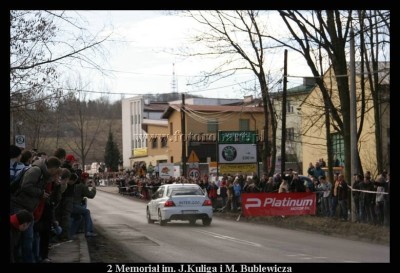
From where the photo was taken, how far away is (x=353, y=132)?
25.2 meters

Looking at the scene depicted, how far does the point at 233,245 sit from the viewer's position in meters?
17.8

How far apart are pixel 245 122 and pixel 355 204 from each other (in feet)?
143

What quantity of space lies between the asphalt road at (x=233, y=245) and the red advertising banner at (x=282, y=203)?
5.60 ft

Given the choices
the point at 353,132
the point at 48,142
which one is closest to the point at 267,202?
the point at 353,132

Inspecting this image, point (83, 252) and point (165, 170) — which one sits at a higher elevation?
point (165, 170)

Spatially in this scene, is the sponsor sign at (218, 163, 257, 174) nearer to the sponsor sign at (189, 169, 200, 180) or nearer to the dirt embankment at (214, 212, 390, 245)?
the sponsor sign at (189, 169, 200, 180)

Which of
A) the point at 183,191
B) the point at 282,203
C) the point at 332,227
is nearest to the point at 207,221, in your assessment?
the point at 183,191

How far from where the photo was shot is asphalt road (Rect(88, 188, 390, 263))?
14.5 m

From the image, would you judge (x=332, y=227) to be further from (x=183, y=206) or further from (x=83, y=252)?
(x=83, y=252)

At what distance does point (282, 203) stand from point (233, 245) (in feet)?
30.6

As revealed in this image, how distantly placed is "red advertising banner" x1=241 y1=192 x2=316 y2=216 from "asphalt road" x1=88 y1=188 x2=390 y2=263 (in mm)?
1707

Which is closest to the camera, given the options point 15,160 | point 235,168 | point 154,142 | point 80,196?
point 15,160
